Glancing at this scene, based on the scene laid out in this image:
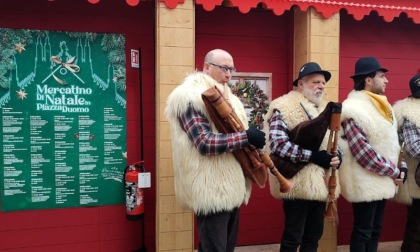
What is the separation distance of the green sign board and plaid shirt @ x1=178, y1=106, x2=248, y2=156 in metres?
1.40

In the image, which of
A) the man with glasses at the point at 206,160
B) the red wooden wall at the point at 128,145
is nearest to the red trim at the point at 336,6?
the red wooden wall at the point at 128,145

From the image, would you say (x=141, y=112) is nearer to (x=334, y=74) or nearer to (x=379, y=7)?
(x=334, y=74)

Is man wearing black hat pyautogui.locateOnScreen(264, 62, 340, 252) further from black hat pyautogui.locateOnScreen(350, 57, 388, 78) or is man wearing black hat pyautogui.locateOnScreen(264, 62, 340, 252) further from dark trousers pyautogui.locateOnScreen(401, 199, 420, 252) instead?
dark trousers pyautogui.locateOnScreen(401, 199, 420, 252)

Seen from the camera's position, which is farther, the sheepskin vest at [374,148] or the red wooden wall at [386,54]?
the red wooden wall at [386,54]

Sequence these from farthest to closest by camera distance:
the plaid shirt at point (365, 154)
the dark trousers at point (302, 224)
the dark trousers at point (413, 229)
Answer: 1. the dark trousers at point (413, 229)
2. the plaid shirt at point (365, 154)
3. the dark trousers at point (302, 224)

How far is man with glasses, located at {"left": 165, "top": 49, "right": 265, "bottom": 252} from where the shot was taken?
2609 mm

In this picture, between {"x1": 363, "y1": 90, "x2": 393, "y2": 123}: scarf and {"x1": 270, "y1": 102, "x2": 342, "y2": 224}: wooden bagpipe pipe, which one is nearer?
{"x1": 270, "y1": 102, "x2": 342, "y2": 224}: wooden bagpipe pipe

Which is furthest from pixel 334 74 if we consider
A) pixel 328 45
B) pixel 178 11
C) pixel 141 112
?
pixel 141 112

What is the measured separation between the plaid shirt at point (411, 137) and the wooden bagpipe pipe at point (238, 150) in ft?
4.86

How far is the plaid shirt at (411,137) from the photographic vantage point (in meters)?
3.64

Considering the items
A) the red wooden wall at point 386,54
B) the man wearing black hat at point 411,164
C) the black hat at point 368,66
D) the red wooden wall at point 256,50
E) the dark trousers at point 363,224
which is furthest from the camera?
the red wooden wall at point 386,54

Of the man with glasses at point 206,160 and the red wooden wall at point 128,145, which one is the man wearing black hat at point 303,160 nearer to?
the man with glasses at point 206,160

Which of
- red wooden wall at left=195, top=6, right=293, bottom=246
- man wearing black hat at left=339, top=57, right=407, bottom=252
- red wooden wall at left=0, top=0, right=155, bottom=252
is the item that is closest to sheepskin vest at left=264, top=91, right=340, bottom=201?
man wearing black hat at left=339, top=57, right=407, bottom=252

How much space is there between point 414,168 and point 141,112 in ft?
9.11
